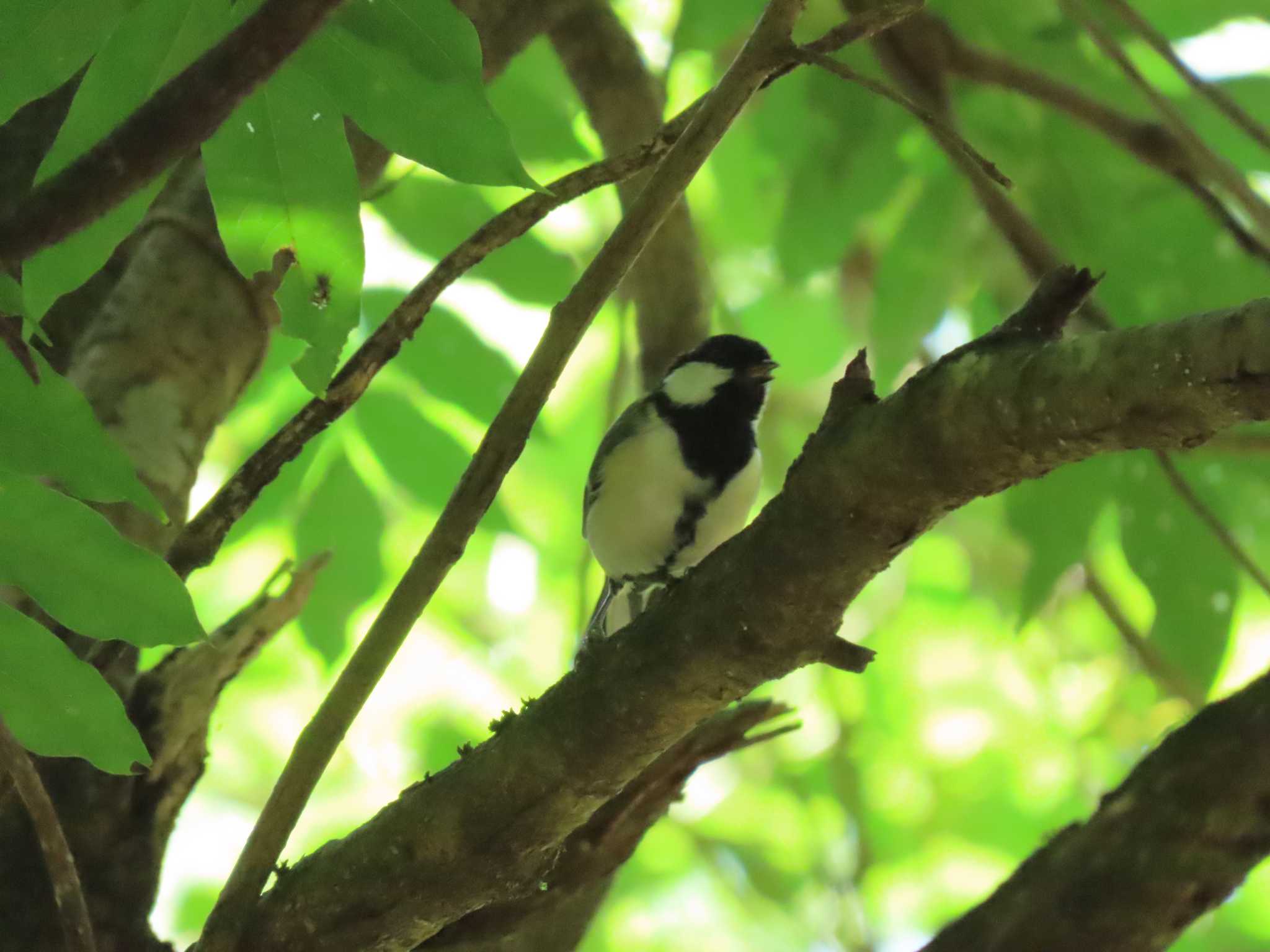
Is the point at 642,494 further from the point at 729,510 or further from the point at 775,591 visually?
the point at 775,591

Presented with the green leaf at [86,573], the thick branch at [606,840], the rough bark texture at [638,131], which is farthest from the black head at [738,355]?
the green leaf at [86,573]

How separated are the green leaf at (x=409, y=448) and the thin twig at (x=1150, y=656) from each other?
1.14 m

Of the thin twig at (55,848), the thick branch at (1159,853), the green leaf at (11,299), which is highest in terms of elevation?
the green leaf at (11,299)

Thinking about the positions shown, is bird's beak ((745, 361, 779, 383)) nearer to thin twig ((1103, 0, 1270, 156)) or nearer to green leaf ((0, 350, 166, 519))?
thin twig ((1103, 0, 1270, 156))

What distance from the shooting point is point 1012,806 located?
349 centimetres

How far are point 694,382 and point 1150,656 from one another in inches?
43.1

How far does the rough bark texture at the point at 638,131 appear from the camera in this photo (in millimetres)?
2596

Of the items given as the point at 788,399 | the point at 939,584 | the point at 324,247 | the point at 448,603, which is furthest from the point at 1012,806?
the point at 324,247

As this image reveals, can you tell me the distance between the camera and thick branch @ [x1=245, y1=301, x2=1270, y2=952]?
951 mm

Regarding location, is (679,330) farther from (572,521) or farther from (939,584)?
(939,584)

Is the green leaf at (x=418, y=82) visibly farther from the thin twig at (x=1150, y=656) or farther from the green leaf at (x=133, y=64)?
the thin twig at (x=1150, y=656)

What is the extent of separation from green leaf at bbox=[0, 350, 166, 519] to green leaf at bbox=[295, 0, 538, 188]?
1.18ft

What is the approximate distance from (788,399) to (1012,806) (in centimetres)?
140

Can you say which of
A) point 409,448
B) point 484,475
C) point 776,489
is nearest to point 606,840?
point 484,475
